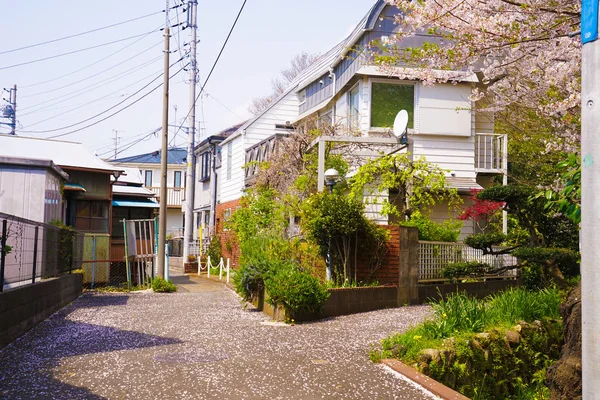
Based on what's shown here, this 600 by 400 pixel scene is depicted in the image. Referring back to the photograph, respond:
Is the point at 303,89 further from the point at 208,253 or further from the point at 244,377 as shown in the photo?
the point at 244,377

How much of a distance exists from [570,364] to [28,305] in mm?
8103

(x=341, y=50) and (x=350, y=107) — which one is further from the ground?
(x=341, y=50)

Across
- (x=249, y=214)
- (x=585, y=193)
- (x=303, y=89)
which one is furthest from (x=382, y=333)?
(x=303, y=89)

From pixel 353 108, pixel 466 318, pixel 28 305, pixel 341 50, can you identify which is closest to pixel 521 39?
pixel 466 318

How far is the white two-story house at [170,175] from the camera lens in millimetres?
49969

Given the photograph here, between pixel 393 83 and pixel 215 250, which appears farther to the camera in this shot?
pixel 215 250

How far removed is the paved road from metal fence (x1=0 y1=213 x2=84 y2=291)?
3.07ft

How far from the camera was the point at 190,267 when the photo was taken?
28922 millimetres

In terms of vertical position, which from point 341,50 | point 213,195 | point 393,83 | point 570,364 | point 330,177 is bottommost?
point 570,364

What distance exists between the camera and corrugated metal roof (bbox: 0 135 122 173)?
67.9 feet

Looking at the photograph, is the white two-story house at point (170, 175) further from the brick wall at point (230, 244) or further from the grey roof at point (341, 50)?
the grey roof at point (341, 50)

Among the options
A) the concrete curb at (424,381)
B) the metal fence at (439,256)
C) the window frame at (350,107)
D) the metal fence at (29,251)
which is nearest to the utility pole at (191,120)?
the window frame at (350,107)

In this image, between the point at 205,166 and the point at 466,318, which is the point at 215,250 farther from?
the point at 466,318

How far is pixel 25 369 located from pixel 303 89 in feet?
71.0
